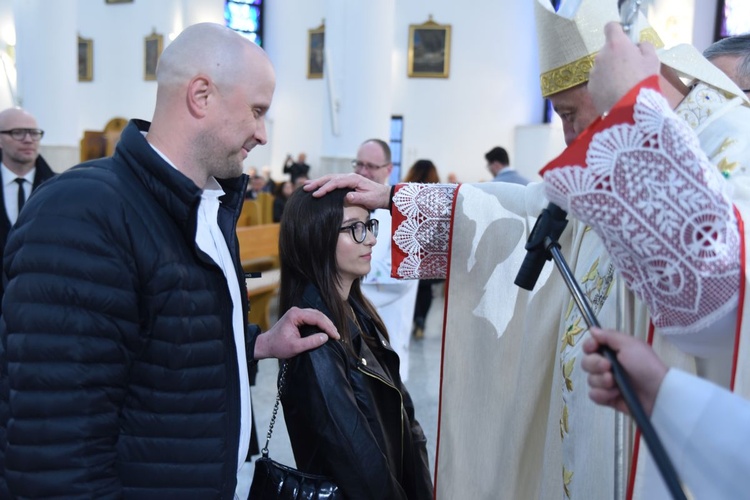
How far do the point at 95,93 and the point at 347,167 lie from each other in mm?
13061

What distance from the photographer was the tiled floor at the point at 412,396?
13.3 feet

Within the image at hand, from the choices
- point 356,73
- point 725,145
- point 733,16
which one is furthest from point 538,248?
point 733,16

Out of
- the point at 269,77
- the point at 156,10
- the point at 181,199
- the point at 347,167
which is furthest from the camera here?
the point at 156,10

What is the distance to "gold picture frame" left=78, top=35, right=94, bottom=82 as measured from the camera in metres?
18.0

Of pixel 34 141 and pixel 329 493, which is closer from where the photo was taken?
pixel 329 493

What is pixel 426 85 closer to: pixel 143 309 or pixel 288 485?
pixel 288 485

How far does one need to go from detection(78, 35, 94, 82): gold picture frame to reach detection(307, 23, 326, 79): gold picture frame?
5.68m

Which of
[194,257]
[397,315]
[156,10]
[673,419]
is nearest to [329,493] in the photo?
[194,257]

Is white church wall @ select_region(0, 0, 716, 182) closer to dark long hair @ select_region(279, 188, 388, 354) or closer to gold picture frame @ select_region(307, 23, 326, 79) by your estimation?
gold picture frame @ select_region(307, 23, 326, 79)

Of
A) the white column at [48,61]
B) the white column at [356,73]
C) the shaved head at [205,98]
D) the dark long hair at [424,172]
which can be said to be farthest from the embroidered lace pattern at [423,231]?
the white column at [48,61]

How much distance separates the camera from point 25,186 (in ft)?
13.9

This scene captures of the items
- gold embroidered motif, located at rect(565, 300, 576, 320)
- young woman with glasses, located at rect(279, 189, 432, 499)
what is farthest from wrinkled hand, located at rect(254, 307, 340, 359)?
gold embroidered motif, located at rect(565, 300, 576, 320)

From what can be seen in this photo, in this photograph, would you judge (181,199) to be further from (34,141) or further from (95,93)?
(95,93)

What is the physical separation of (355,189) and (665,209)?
1.14 m
